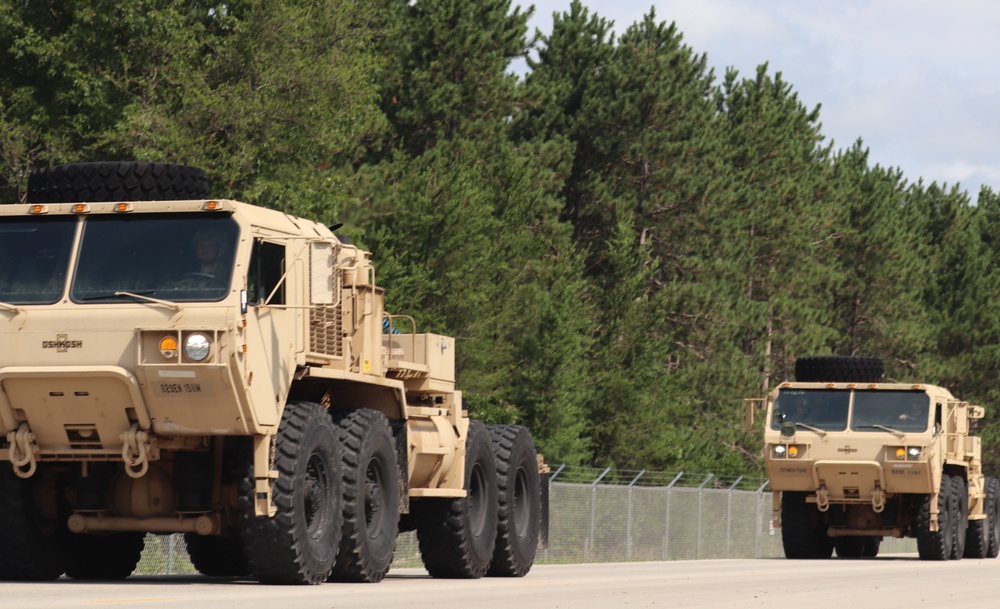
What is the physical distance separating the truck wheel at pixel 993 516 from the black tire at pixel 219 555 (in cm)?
1968

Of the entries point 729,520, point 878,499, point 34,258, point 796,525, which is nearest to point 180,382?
point 34,258

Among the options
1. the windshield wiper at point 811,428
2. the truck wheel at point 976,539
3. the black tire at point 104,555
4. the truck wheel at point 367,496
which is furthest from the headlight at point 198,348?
the truck wheel at point 976,539

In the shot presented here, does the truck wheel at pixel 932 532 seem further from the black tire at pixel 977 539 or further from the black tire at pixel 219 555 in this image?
the black tire at pixel 219 555

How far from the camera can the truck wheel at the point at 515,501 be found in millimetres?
19156

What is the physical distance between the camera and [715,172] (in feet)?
192

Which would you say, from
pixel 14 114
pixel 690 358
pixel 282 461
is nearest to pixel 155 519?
pixel 282 461

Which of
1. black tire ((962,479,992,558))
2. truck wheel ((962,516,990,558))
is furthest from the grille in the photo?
truck wheel ((962,516,990,558))

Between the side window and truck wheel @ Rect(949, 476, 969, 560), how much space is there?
18555mm

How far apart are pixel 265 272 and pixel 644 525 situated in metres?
19.8

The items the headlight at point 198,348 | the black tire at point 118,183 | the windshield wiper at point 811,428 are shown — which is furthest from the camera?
the windshield wiper at point 811,428

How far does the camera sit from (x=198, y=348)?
45.0 ft

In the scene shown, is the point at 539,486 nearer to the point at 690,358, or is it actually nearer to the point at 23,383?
the point at 23,383

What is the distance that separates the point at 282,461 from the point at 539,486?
6396 mm

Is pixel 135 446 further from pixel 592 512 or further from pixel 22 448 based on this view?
pixel 592 512
